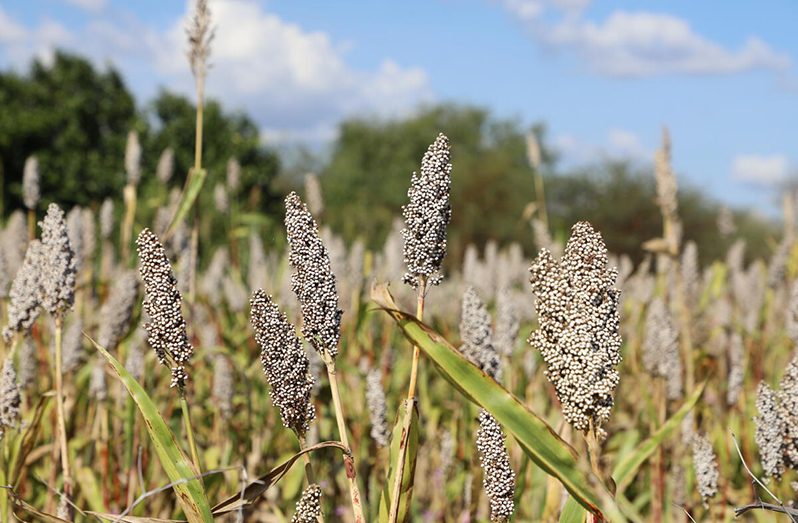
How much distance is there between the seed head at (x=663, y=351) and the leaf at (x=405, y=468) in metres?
2.23

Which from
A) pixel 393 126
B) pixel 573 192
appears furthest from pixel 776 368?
pixel 393 126

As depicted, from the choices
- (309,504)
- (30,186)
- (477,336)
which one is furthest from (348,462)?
(30,186)

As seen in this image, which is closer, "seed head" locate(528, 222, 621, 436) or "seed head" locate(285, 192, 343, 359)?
"seed head" locate(528, 222, 621, 436)

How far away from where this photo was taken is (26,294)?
257 centimetres

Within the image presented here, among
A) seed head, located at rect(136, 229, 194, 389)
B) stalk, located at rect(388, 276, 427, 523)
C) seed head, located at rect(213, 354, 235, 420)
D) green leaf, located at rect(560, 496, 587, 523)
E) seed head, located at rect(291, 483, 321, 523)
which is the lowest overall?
seed head, located at rect(213, 354, 235, 420)

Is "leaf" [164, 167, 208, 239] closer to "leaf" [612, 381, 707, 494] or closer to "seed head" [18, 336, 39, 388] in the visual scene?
"seed head" [18, 336, 39, 388]

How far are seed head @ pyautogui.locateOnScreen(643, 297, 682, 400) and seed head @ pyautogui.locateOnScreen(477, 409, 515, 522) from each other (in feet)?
7.11

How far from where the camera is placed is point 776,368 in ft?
20.0

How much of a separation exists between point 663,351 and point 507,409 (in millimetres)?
2498

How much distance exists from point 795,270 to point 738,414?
10.0 feet

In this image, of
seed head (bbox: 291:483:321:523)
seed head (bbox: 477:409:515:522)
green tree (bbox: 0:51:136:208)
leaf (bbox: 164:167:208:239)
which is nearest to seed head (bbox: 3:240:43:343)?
leaf (bbox: 164:167:208:239)

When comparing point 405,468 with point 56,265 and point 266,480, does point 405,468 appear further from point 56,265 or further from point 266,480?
point 56,265

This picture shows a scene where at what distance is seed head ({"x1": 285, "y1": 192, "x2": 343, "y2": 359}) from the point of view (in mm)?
1621

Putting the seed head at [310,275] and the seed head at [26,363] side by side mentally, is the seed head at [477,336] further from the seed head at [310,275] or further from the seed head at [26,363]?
the seed head at [26,363]
